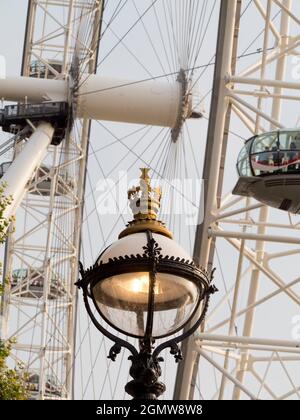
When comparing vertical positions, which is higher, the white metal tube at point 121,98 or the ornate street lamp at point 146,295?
the white metal tube at point 121,98

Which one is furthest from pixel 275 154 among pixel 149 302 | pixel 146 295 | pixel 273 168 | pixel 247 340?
pixel 149 302

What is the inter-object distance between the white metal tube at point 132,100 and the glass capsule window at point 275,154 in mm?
7059

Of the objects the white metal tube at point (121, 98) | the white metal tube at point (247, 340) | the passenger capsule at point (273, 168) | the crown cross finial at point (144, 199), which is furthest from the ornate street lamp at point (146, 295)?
the white metal tube at point (121, 98)

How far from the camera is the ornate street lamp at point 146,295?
8695 millimetres

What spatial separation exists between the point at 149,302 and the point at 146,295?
0.55 ft

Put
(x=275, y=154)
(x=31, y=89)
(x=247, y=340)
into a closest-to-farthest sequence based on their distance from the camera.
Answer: (x=275, y=154) < (x=247, y=340) < (x=31, y=89)

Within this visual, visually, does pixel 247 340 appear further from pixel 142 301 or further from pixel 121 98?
pixel 142 301

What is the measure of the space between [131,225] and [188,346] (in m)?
19.1

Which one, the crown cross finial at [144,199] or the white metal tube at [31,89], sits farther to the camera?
the white metal tube at [31,89]

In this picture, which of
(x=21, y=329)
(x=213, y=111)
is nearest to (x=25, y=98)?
(x=213, y=111)

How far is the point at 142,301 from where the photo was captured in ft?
28.9

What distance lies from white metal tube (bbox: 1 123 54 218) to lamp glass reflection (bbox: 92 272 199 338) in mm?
17552

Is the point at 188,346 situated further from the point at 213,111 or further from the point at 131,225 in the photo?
the point at 131,225

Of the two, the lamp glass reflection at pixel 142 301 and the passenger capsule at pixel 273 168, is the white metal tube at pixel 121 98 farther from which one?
the lamp glass reflection at pixel 142 301
